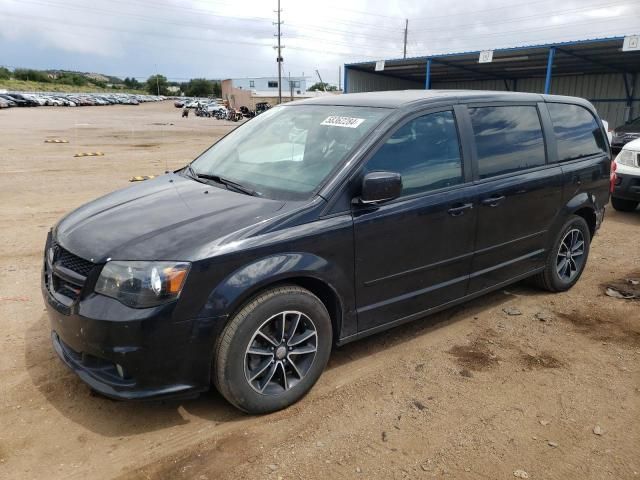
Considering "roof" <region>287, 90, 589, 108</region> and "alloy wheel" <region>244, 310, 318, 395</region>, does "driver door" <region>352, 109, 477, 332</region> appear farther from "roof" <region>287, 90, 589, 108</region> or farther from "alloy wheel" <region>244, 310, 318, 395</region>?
"alloy wheel" <region>244, 310, 318, 395</region>

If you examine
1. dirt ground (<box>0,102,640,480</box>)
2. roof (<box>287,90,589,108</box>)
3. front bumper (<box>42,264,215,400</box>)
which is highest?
roof (<box>287,90,589,108</box>)

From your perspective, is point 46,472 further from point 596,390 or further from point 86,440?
point 596,390

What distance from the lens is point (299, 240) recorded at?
9.46ft

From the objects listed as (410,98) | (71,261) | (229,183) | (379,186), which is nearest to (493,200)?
(410,98)

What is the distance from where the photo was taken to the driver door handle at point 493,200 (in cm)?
381

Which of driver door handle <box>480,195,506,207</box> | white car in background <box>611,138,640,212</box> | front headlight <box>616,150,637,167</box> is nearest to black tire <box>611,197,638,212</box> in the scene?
white car in background <box>611,138,640,212</box>

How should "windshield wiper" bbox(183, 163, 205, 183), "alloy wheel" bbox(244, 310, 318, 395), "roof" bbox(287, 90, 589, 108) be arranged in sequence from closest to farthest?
"alloy wheel" bbox(244, 310, 318, 395) → "roof" bbox(287, 90, 589, 108) → "windshield wiper" bbox(183, 163, 205, 183)

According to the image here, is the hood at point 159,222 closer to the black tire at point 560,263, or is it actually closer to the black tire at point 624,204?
the black tire at point 560,263

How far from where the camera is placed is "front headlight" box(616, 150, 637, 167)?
7934mm

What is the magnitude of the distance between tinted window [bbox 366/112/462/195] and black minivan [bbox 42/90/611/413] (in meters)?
0.01

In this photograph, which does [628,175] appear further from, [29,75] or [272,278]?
[29,75]

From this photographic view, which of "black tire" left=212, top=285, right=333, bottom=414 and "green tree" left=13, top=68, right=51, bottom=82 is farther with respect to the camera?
"green tree" left=13, top=68, right=51, bottom=82

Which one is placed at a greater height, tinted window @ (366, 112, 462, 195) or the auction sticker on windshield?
the auction sticker on windshield

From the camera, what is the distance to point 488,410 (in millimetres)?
3053
